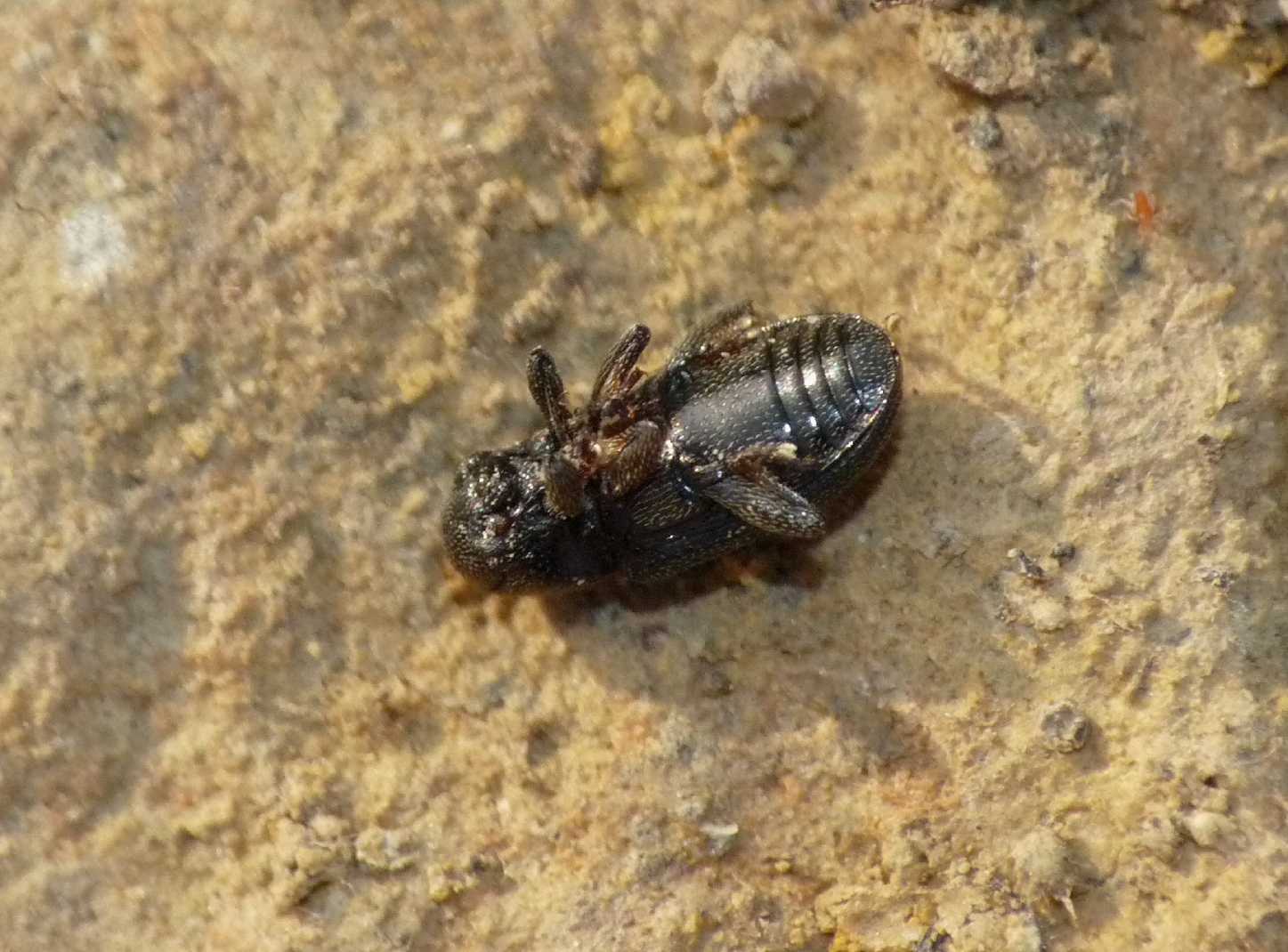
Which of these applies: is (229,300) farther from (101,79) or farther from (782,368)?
(782,368)

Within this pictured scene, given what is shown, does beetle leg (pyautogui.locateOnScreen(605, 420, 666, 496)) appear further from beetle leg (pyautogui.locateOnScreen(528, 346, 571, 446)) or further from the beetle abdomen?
beetle leg (pyautogui.locateOnScreen(528, 346, 571, 446))

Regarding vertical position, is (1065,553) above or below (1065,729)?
above

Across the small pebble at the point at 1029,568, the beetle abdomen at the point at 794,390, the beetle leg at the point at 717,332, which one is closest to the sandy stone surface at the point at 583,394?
the small pebble at the point at 1029,568

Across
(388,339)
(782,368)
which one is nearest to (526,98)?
(388,339)

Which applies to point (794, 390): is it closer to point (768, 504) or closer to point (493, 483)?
point (768, 504)

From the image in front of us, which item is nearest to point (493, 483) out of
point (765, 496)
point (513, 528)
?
point (513, 528)

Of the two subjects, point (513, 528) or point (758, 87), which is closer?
point (513, 528)

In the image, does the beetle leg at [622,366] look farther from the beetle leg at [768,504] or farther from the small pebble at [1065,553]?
the small pebble at [1065,553]
